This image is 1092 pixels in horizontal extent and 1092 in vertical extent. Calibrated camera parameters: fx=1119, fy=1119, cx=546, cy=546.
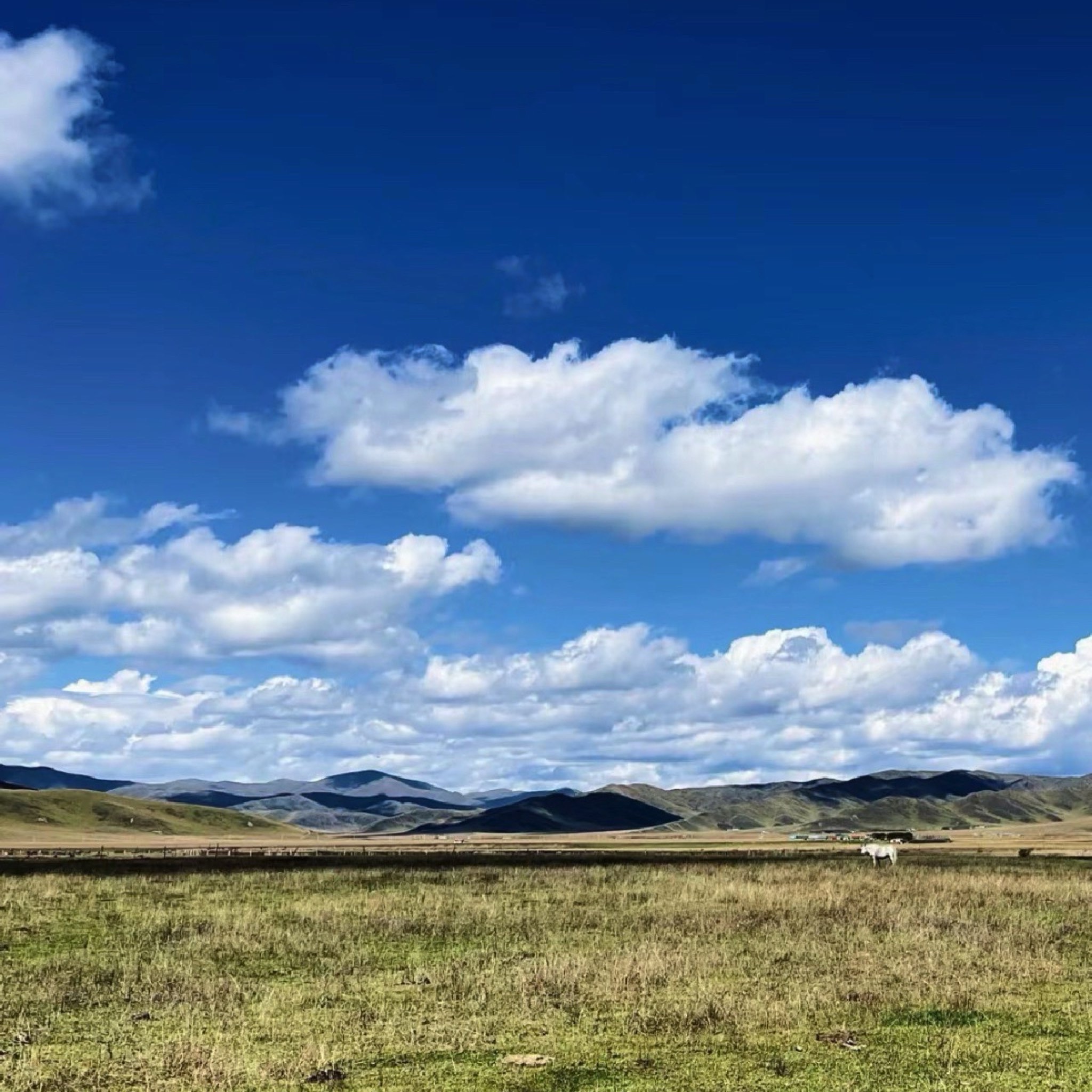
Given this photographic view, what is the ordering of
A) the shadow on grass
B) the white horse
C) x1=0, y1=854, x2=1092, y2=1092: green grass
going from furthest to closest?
the white horse < the shadow on grass < x1=0, y1=854, x2=1092, y2=1092: green grass

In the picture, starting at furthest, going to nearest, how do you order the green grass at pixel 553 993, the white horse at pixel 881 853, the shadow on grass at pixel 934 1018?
the white horse at pixel 881 853
the shadow on grass at pixel 934 1018
the green grass at pixel 553 993

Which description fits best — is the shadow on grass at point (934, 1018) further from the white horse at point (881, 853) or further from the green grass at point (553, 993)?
the white horse at point (881, 853)

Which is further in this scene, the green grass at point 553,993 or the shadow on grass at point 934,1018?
the shadow on grass at point 934,1018

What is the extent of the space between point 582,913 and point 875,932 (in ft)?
32.8

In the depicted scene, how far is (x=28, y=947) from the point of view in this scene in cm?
2900

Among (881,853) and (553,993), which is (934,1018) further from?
(881,853)

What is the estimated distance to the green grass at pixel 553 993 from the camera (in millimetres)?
15609

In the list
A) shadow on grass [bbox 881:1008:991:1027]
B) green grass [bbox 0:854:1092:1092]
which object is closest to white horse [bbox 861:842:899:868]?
green grass [bbox 0:854:1092:1092]

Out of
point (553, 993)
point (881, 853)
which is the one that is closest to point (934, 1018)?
point (553, 993)

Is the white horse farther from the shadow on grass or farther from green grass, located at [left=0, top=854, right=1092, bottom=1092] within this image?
the shadow on grass

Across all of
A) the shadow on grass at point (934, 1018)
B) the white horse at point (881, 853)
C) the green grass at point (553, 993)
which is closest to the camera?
the green grass at point (553, 993)

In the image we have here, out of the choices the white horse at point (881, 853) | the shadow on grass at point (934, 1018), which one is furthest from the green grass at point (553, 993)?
the white horse at point (881, 853)

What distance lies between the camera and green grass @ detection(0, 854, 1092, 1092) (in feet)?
51.2

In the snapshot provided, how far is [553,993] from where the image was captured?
21375 millimetres
